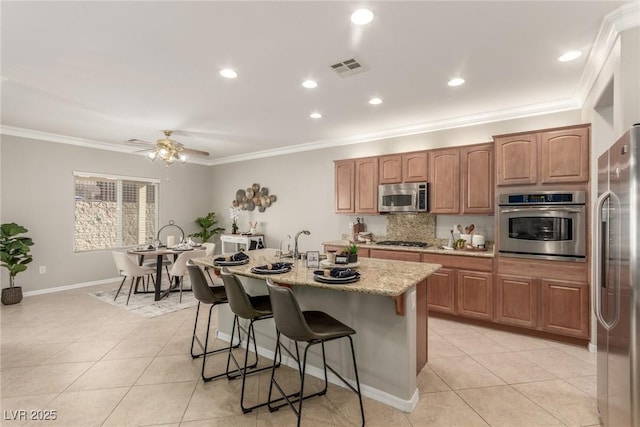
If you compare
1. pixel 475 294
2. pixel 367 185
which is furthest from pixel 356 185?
pixel 475 294

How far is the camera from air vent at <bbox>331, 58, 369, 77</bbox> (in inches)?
111

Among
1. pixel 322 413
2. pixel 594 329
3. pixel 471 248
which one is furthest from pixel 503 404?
pixel 471 248

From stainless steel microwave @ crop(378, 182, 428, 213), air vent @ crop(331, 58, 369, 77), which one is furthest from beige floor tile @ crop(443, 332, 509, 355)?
air vent @ crop(331, 58, 369, 77)

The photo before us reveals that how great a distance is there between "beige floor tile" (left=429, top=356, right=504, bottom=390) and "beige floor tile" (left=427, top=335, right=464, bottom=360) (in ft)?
0.28

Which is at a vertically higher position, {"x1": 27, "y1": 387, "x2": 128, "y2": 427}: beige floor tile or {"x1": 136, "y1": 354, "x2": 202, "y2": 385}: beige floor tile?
{"x1": 136, "y1": 354, "x2": 202, "y2": 385}: beige floor tile

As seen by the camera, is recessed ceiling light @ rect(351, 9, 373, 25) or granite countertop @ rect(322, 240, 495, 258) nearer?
recessed ceiling light @ rect(351, 9, 373, 25)

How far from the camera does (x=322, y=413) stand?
2.20 metres

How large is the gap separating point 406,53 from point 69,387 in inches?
155

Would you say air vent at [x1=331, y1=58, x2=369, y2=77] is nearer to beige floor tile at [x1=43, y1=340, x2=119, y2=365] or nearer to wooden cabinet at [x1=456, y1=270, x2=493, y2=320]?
wooden cabinet at [x1=456, y1=270, x2=493, y2=320]

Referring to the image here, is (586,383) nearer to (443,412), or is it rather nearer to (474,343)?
(474,343)

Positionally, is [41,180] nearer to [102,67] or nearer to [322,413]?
[102,67]

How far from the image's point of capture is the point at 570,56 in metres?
2.71

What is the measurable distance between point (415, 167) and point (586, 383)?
9.61ft

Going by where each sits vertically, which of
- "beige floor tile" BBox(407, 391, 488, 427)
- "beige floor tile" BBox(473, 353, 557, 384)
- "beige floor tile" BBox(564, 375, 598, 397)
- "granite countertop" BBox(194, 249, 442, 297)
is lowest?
"beige floor tile" BBox(407, 391, 488, 427)
